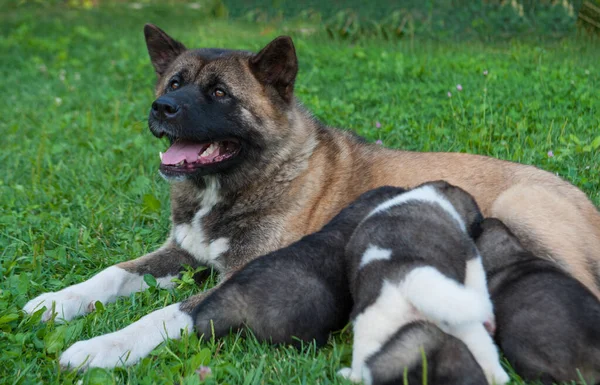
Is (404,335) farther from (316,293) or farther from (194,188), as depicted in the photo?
(194,188)

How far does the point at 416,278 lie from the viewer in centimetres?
288

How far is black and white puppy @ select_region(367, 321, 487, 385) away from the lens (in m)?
2.70

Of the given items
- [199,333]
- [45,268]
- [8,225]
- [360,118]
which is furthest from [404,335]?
[360,118]

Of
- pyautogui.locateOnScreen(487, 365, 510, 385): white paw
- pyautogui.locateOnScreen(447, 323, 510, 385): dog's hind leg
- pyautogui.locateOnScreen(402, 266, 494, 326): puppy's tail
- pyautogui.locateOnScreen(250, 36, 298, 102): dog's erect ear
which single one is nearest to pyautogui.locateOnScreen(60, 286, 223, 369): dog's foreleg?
pyautogui.locateOnScreen(402, 266, 494, 326): puppy's tail

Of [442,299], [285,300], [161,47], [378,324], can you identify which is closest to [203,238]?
[285,300]

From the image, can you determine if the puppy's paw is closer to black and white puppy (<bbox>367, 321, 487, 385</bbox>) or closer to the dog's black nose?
black and white puppy (<bbox>367, 321, 487, 385</bbox>)

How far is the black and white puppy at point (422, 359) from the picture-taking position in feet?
8.86

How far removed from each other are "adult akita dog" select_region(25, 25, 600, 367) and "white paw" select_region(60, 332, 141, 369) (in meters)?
0.59

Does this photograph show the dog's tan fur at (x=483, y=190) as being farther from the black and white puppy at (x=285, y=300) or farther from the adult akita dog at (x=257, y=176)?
the black and white puppy at (x=285, y=300)

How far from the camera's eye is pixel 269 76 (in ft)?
14.3

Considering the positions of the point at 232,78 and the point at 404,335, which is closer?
the point at 404,335

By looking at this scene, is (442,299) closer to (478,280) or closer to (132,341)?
(478,280)

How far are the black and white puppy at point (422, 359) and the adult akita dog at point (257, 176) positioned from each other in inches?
49.7

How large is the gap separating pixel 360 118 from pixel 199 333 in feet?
12.2
